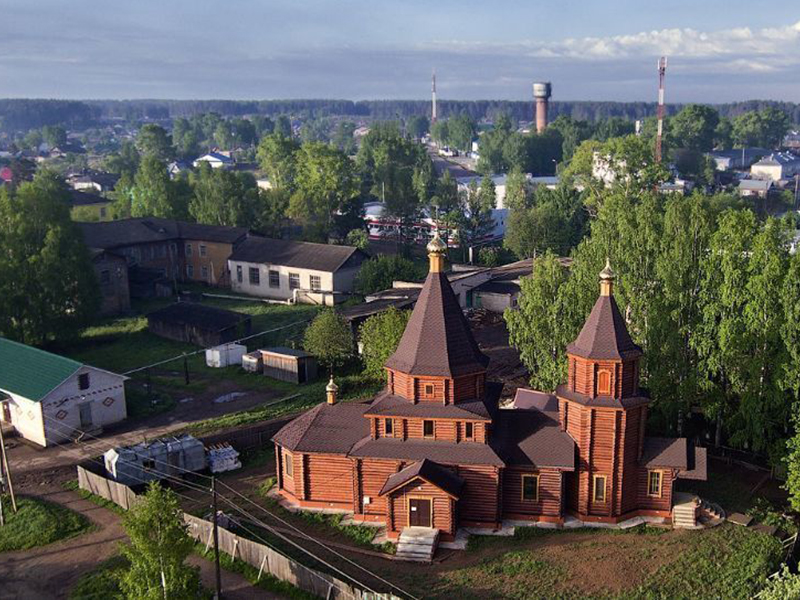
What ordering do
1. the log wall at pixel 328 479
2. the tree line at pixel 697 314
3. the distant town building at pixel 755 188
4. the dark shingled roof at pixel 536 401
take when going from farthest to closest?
the distant town building at pixel 755 188, the dark shingled roof at pixel 536 401, the tree line at pixel 697 314, the log wall at pixel 328 479

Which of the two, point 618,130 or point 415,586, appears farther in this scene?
point 618,130

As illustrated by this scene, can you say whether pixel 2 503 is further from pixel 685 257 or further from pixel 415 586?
pixel 685 257

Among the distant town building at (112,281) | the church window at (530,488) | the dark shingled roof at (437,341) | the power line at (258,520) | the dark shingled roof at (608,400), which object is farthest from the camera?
the distant town building at (112,281)

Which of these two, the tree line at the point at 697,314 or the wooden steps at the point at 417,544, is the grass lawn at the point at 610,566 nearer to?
the wooden steps at the point at 417,544

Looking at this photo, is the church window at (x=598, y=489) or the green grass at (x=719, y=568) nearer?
the green grass at (x=719, y=568)

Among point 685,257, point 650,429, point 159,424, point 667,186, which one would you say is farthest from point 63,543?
point 667,186

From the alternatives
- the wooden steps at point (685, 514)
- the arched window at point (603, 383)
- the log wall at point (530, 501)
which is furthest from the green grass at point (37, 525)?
the wooden steps at point (685, 514)
